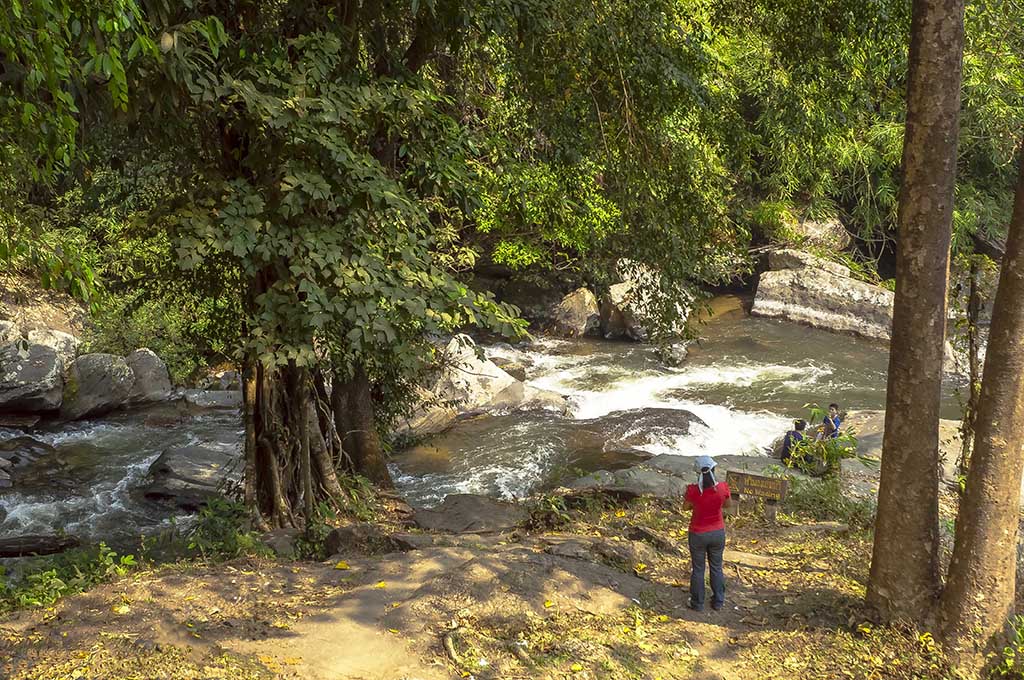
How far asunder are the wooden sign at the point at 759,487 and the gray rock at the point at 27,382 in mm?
12817

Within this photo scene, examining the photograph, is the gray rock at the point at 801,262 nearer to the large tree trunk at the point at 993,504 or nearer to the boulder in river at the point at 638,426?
the boulder in river at the point at 638,426

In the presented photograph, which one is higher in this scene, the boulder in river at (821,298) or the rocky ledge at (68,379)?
the boulder in river at (821,298)

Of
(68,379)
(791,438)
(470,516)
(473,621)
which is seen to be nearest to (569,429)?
(791,438)

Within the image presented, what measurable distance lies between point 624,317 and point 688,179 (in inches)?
502

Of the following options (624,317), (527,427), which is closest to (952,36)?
(527,427)

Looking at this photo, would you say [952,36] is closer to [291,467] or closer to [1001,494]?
[1001,494]

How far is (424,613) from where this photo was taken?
20.6ft

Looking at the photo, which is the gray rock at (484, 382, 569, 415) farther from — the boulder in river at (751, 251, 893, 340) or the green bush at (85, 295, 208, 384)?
the boulder in river at (751, 251, 893, 340)

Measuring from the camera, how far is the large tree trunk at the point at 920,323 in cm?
573

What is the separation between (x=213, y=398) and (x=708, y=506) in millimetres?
13226

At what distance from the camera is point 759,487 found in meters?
9.38

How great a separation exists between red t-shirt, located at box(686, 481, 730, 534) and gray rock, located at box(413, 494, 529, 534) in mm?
3789

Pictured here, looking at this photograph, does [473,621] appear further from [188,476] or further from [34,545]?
[188,476]

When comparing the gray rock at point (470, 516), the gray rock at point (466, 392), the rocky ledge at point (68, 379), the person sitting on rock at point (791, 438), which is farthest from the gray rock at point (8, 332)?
the person sitting on rock at point (791, 438)
